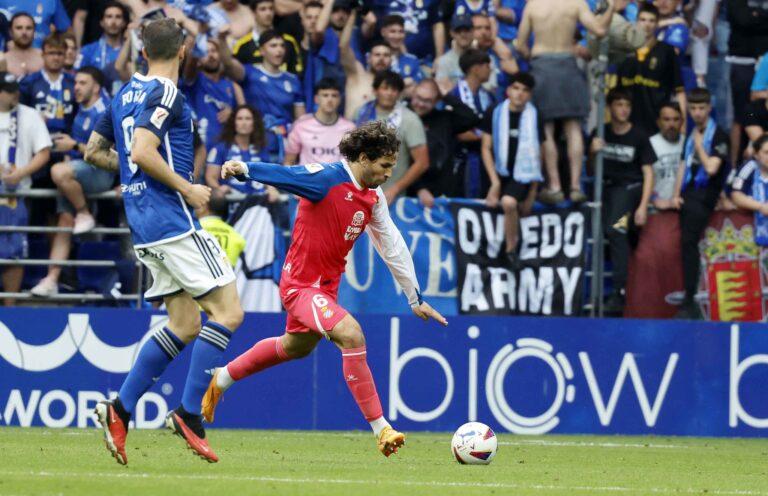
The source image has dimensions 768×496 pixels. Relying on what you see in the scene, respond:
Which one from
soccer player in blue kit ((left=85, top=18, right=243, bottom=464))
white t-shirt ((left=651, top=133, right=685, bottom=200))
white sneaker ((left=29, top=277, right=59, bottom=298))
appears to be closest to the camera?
soccer player in blue kit ((left=85, top=18, right=243, bottom=464))

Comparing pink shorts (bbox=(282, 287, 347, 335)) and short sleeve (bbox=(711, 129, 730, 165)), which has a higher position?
short sleeve (bbox=(711, 129, 730, 165))

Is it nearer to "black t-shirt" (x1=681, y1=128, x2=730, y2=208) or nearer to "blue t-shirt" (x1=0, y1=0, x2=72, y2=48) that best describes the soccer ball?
"black t-shirt" (x1=681, y1=128, x2=730, y2=208)

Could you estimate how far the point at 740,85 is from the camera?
16797 mm

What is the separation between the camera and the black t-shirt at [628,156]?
15.6m

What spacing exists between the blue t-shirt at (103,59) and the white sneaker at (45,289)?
88.4 inches

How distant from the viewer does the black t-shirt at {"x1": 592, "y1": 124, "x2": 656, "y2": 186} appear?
614 inches

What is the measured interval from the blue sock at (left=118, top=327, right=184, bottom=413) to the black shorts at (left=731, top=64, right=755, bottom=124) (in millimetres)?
9716

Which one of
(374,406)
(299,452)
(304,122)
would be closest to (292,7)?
(304,122)

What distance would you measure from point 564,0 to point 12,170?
19.9ft

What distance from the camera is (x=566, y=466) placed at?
10023 mm

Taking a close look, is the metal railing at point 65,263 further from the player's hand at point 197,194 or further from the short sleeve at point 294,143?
the player's hand at point 197,194

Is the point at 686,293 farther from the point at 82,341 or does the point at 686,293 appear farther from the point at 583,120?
the point at 82,341

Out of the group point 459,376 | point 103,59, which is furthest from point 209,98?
point 459,376

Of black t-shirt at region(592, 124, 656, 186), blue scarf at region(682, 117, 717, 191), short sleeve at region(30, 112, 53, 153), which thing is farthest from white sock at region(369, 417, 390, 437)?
blue scarf at region(682, 117, 717, 191)
